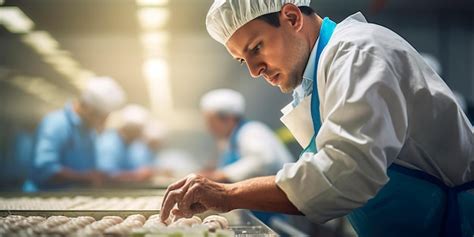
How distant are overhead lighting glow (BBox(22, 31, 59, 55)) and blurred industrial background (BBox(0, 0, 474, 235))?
0.04ft

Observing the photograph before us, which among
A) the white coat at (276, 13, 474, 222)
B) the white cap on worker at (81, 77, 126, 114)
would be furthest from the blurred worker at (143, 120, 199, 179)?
the white coat at (276, 13, 474, 222)

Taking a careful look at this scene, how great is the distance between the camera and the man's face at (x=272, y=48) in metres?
1.87

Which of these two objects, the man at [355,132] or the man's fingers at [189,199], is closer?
the man at [355,132]

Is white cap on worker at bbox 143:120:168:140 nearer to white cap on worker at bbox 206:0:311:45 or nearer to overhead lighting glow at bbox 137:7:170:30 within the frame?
overhead lighting glow at bbox 137:7:170:30

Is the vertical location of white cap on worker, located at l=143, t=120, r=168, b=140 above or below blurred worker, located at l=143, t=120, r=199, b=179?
above

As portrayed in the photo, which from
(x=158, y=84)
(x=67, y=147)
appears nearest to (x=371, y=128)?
(x=67, y=147)

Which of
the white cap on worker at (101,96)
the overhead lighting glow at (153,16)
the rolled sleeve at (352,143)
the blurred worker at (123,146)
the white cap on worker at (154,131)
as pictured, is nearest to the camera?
the rolled sleeve at (352,143)

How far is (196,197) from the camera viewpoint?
1617 mm

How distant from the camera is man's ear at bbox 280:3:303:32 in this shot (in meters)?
1.90

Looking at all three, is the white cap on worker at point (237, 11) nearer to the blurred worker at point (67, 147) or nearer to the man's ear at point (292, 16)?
the man's ear at point (292, 16)

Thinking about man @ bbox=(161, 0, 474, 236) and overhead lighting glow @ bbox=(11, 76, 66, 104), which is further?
overhead lighting glow @ bbox=(11, 76, 66, 104)

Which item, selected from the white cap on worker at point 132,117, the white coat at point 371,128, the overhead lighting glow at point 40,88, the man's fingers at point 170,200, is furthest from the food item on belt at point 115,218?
the overhead lighting glow at point 40,88

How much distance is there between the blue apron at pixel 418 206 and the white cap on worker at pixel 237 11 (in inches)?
24.9

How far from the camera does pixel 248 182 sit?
5.32 feet
